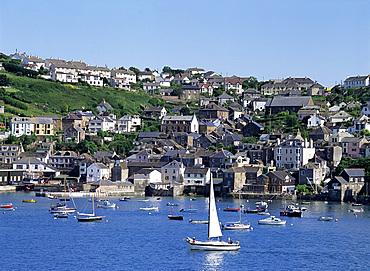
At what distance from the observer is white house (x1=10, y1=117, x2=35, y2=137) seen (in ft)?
398

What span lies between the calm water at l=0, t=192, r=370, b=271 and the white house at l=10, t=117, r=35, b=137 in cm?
4507

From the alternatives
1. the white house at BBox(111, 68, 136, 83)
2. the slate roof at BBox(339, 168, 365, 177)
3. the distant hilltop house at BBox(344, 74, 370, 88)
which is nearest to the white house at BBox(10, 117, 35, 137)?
the white house at BBox(111, 68, 136, 83)

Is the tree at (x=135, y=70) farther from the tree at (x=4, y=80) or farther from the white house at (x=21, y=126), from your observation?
the white house at (x=21, y=126)

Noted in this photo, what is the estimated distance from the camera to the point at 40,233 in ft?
199

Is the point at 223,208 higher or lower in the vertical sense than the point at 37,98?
lower

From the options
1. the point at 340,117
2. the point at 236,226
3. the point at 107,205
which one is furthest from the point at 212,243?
the point at 340,117

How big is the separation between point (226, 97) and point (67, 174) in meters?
52.4

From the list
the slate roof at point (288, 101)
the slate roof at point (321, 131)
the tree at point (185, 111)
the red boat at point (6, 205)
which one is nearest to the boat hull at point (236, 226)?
the red boat at point (6, 205)

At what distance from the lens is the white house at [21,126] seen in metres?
121

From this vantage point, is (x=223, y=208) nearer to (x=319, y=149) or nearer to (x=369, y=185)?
(x=369, y=185)

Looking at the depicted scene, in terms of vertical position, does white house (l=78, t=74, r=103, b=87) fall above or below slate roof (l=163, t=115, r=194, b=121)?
above

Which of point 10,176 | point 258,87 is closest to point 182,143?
point 10,176

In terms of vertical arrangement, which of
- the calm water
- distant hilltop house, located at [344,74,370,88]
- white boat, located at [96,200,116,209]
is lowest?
the calm water

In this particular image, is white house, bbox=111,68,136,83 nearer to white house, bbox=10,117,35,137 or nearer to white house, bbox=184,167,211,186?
white house, bbox=10,117,35,137
